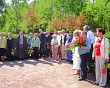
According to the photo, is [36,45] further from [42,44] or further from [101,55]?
[101,55]

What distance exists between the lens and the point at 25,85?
29.3 feet

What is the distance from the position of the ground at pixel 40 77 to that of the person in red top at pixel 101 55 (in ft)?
1.13

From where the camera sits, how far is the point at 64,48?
14.9 metres

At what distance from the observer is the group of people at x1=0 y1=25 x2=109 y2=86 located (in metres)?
8.93

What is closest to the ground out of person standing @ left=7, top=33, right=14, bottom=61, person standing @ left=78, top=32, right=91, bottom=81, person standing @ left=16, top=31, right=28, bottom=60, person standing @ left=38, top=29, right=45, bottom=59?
person standing @ left=78, top=32, right=91, bottom=81

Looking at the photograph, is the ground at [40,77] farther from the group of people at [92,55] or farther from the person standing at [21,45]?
the person standing at [21,45]

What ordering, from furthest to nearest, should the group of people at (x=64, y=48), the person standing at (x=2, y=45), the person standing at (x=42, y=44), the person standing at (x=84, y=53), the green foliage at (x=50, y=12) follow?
the green foliage at (x=50, y=12) < the person standing at (x=42, y=44) < the person standing at (x=2, y=45) < the person standing at (x=84, y=53) < the group of people at (x=64, y=48)

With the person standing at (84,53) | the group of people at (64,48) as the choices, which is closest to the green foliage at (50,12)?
the group of people at (64,48)

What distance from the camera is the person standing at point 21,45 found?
1461cm

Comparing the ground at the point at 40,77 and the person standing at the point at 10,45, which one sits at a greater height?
the person standing at the point at 10,45

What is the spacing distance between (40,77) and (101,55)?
2.58 metres

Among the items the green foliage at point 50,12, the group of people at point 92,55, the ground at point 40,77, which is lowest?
the ground at point 40,77

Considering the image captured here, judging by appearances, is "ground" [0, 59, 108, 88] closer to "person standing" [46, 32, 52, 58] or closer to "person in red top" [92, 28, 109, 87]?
"person in red top" [92, 28, 109, 87]

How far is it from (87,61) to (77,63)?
20.1 inches
